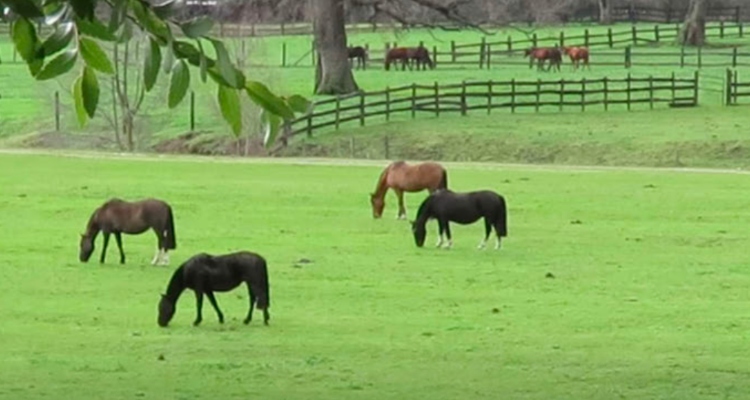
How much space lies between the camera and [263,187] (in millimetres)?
33250

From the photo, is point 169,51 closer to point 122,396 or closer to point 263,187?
point 122,396

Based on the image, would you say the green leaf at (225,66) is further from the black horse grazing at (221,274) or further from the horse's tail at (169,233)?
the horse's tail at (169,233)

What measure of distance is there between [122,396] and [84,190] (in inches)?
825

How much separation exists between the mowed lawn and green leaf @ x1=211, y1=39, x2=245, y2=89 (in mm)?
7678

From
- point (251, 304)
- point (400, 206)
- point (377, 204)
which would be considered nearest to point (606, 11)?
point (400, 206)

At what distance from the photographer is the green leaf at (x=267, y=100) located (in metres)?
4.49

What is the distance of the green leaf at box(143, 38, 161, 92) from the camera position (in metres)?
4.33

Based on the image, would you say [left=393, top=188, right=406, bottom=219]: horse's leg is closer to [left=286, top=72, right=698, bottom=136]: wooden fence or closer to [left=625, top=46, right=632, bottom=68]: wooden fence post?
[left=286, top=72, right=698, bottom=136]: wooden fence

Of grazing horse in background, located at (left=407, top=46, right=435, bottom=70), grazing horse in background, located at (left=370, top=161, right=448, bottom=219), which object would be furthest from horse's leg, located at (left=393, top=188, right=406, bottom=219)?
grazing horse in background, located at (left=407, top=46, right=435, bottom=70)

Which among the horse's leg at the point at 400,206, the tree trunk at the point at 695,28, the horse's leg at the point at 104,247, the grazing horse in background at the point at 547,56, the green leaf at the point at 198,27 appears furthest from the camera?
the tree trunk at the point at 695,28

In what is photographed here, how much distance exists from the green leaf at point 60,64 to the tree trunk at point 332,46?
5352cm

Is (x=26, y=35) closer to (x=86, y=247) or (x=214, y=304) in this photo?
(x=214, y=304)

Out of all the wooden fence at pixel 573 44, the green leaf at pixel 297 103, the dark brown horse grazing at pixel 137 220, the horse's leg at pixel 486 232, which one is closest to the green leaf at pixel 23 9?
the green leaf at pixel 297 103

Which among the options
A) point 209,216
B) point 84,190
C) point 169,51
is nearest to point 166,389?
point 169,51
